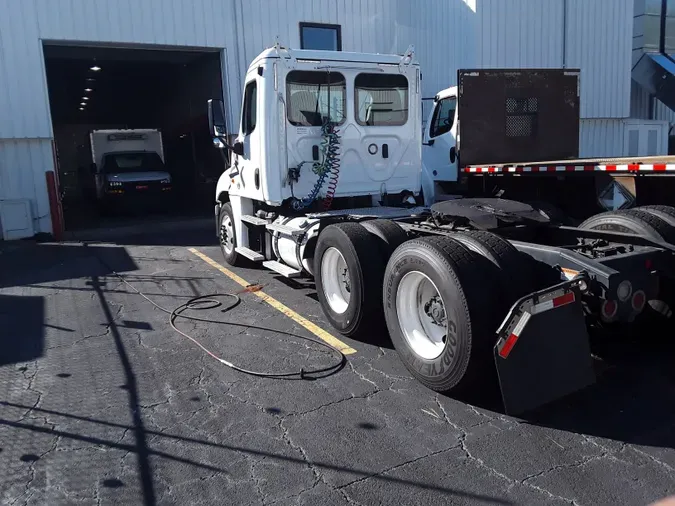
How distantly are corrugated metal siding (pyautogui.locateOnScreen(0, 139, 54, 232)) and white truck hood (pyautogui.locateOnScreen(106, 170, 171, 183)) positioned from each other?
4.22m

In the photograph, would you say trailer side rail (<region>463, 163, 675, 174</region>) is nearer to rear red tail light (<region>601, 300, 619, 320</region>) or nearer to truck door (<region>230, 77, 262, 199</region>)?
rear red tail light (<region>601, 300, 619, 320</region>)

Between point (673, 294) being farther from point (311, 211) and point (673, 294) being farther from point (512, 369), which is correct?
point (311, 211)

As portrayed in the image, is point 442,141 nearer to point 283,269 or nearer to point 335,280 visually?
point 283,269

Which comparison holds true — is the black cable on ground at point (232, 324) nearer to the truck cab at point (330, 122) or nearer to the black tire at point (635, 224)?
the truck cab at point (330, 122)

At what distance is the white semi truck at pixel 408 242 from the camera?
373 centimetres

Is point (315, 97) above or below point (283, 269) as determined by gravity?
above

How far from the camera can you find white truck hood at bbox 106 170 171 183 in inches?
702

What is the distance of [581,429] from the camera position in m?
3.80

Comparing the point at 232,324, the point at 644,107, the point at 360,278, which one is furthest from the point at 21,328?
the point at 644,107

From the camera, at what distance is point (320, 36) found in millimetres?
15766

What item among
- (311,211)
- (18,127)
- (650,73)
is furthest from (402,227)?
(650,73)

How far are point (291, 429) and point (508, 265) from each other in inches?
73.4

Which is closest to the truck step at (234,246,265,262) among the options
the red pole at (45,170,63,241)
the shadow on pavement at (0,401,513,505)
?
the shadow on pavement at (0,401,513,505)

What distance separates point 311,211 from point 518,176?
104 inches
